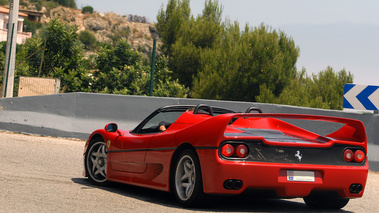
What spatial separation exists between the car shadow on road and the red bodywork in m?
0.21

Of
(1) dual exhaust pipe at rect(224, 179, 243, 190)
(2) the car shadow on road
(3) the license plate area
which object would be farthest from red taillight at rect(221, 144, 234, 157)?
(3) the license plate area

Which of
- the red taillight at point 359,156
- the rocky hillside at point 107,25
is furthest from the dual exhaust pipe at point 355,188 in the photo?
the rocky hillside at point 107,25

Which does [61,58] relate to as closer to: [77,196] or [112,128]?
[112,128]

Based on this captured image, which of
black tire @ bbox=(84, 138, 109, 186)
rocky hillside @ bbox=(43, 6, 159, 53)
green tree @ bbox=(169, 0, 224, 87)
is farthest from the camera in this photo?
rocky hillside @ bbox=(43, 6, 159, 53)

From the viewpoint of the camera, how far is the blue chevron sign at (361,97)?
43.8 feet

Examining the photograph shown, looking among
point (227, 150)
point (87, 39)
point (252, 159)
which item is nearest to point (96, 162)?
point (227, 150)

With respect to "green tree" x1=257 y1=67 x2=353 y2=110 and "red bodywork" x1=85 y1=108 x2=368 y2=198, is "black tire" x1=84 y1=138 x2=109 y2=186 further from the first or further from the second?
"green tree" x1=257 y1=67 x2=353 y2=110

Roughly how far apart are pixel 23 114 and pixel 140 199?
30.1 feet

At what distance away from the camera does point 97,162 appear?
8.27 meters

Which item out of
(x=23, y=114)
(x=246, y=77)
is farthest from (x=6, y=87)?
(x=246, y=77)

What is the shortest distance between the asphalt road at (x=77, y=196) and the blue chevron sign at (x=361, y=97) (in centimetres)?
293

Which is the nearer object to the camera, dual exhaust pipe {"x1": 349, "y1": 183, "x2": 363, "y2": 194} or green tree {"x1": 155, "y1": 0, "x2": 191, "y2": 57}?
dual exhaust pipe {"x1": 349, "y1": 183, "x2": 363, "y2": 194}

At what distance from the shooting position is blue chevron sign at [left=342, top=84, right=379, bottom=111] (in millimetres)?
13336

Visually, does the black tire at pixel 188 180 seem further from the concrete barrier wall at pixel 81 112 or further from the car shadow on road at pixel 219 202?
the concrete barrier wall at pixel 81 112
